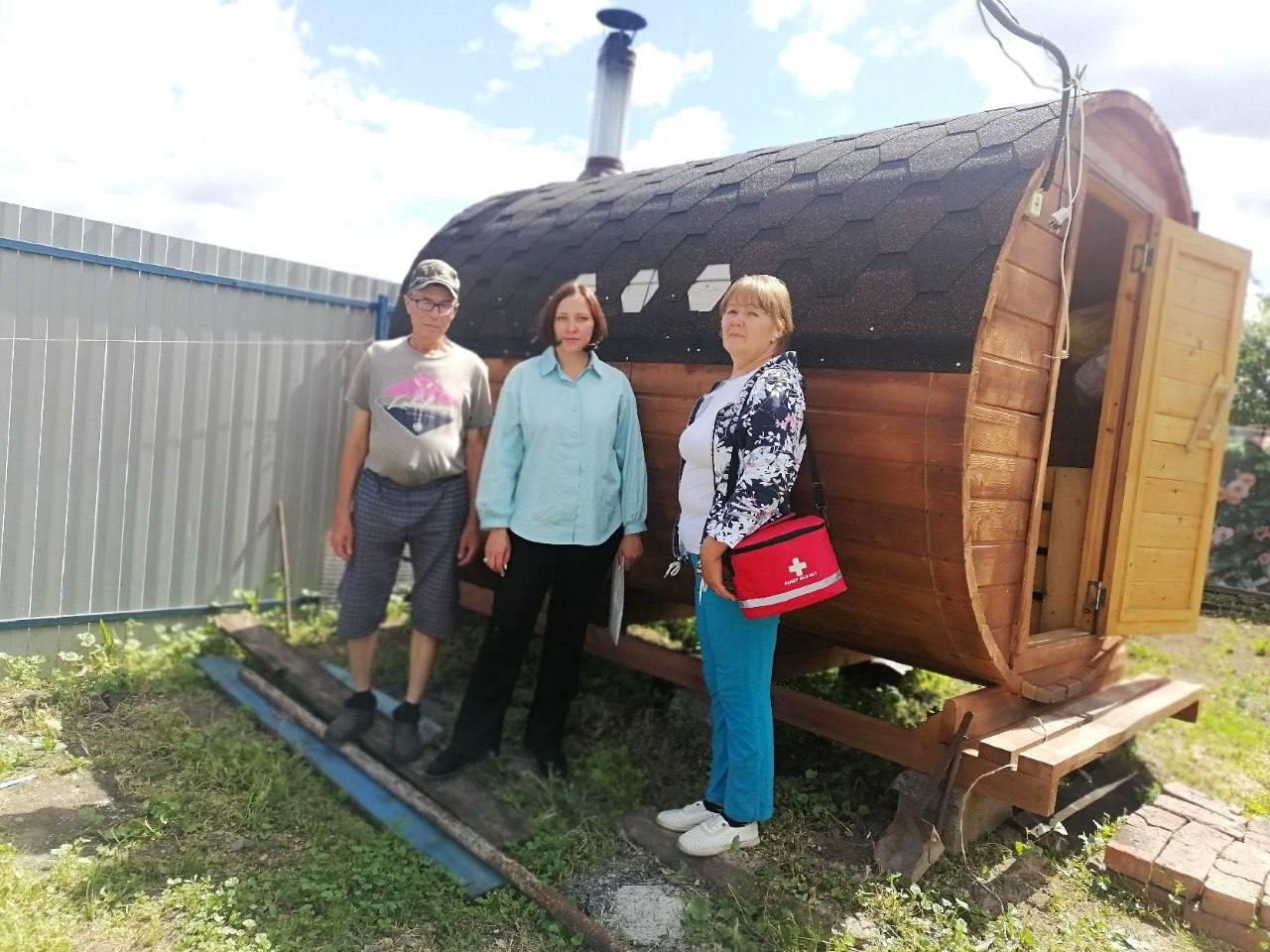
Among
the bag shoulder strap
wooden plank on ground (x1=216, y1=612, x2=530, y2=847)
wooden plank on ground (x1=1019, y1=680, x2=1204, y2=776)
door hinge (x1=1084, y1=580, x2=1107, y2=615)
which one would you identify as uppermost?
the bag shoulder strap

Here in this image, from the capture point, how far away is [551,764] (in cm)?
385

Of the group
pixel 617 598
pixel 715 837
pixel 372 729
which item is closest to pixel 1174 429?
pixel 617 598

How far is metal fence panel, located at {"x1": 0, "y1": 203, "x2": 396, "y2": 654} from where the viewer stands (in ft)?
14.6

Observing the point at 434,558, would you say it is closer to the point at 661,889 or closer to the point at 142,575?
the point at 661,889

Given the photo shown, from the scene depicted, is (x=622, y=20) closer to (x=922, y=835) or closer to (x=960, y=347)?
(x=960, y=347)

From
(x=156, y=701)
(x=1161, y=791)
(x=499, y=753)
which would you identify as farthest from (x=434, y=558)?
(x=1161, y=791)

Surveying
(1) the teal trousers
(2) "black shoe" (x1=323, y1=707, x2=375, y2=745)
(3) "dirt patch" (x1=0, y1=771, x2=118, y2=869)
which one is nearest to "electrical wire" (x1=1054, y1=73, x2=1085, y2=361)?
(1) the teal trousers

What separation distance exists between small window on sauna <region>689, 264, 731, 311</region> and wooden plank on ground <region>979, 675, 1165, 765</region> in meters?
1.95

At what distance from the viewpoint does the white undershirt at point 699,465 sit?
10.1 ft

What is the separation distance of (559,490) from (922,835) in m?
1.82

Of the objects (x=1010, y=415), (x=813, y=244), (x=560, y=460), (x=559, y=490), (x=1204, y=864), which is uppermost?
(x=813, y=244)

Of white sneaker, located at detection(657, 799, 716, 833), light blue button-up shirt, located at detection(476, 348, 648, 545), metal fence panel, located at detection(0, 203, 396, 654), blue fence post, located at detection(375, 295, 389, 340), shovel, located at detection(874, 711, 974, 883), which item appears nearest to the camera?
shovel, located at detection(874, 711, 974, 883)

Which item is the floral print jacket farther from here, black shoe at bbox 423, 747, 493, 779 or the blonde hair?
black shoe at bbox 423, 747, 493, 779

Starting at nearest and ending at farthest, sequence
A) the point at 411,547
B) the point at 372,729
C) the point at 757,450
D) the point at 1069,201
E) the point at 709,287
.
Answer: the point at 757,450, the point at 1069,201, the point at 709,287, the point at 411,547, the point at 372,729
